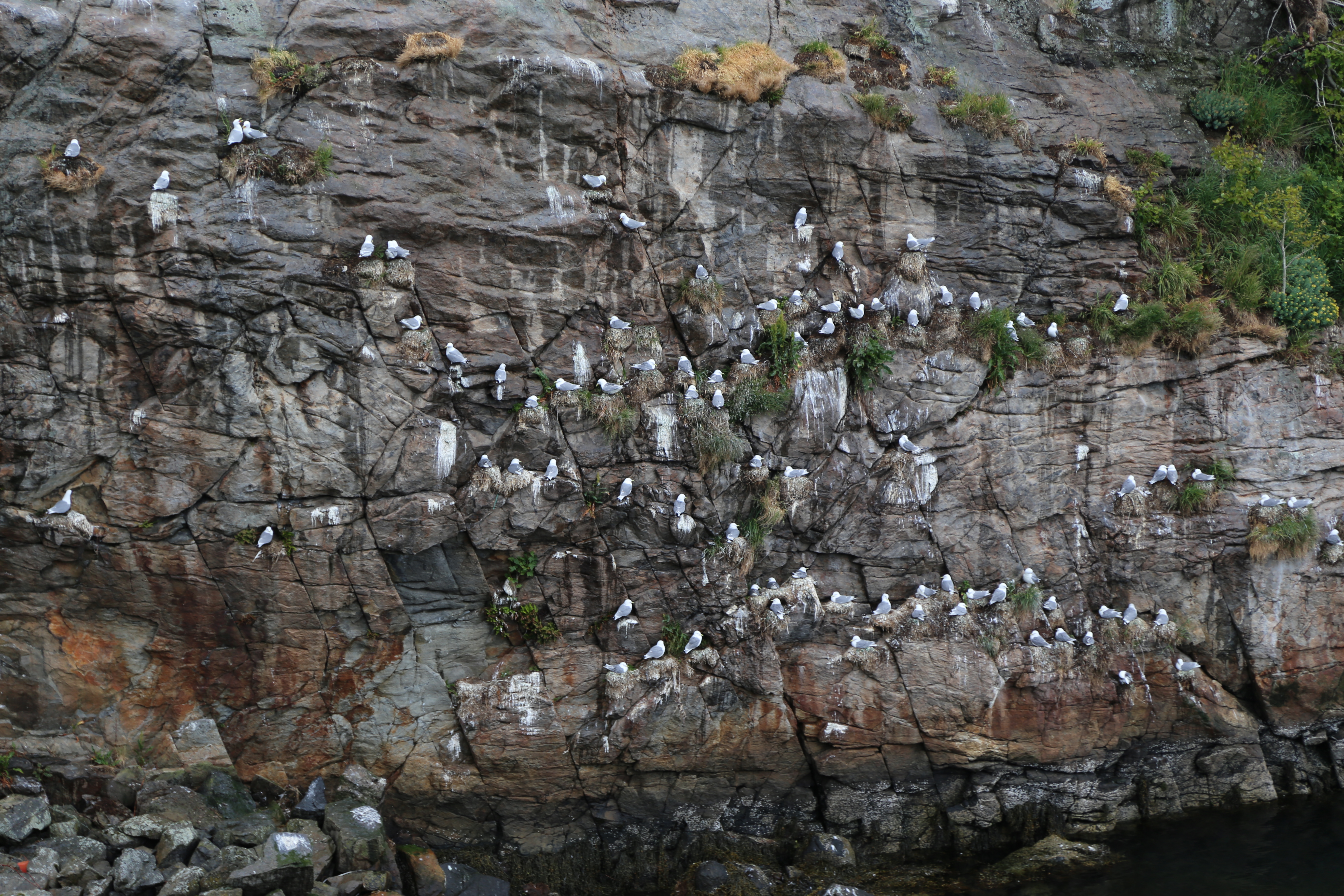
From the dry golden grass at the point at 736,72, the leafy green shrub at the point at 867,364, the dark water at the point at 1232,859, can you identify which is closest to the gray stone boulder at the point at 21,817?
the leafy green shrub at the point at 867,364

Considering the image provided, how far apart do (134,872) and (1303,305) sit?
627 inches

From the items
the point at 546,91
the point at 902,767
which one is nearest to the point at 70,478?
the point at 546,91

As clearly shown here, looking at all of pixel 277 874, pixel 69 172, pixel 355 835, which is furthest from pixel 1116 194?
pixel 277 874

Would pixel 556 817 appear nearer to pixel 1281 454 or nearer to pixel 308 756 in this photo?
pixel 308 756

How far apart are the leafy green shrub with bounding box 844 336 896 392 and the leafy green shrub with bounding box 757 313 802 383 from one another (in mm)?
689

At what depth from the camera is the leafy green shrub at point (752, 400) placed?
468 inches

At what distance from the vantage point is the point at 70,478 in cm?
1022

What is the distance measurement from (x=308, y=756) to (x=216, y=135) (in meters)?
7.33

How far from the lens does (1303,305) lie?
42.5 feet

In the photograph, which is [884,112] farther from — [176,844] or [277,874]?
[176,844]

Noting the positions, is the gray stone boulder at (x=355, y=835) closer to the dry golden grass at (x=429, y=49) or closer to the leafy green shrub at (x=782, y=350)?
the leafy green shrub at (x=782, y=350)

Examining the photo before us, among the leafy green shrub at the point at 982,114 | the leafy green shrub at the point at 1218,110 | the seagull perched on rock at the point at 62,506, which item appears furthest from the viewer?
the leafy green shrub at the point at 1218,110

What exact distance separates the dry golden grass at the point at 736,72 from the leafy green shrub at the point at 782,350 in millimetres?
2998

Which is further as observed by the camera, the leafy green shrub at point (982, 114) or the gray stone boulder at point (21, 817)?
the leafy green shrub at point (982, 114)
